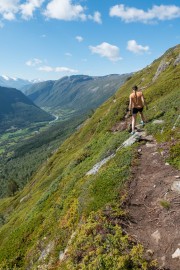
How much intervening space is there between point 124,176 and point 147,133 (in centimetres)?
889

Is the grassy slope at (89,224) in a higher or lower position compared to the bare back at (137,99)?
lower

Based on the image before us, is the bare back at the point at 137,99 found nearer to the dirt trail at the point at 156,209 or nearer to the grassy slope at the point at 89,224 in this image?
the grassy slope at the point at 89,224

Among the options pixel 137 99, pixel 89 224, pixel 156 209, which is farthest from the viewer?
pixel 137 99

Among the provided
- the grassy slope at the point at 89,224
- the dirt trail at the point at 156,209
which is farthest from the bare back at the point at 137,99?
the dirt trail at the point at 156,209

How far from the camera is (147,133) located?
3109 centimetres

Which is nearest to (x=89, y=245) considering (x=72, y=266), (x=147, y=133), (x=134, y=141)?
(x=72, y=266)

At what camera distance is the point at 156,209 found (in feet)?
62.4

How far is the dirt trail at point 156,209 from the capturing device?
1595cm

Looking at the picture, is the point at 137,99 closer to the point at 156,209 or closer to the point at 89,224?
the point at 156,209

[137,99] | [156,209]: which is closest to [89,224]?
[156,209]

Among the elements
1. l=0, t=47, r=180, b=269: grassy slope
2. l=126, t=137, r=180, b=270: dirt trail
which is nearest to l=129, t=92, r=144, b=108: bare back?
l=0, t=47, r=180, b=269: grassy slope

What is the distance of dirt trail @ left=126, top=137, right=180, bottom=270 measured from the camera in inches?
628

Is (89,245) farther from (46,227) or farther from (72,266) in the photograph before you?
(46,227)

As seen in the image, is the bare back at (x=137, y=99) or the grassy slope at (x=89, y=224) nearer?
the grassy slope at (x=89, y=224)
